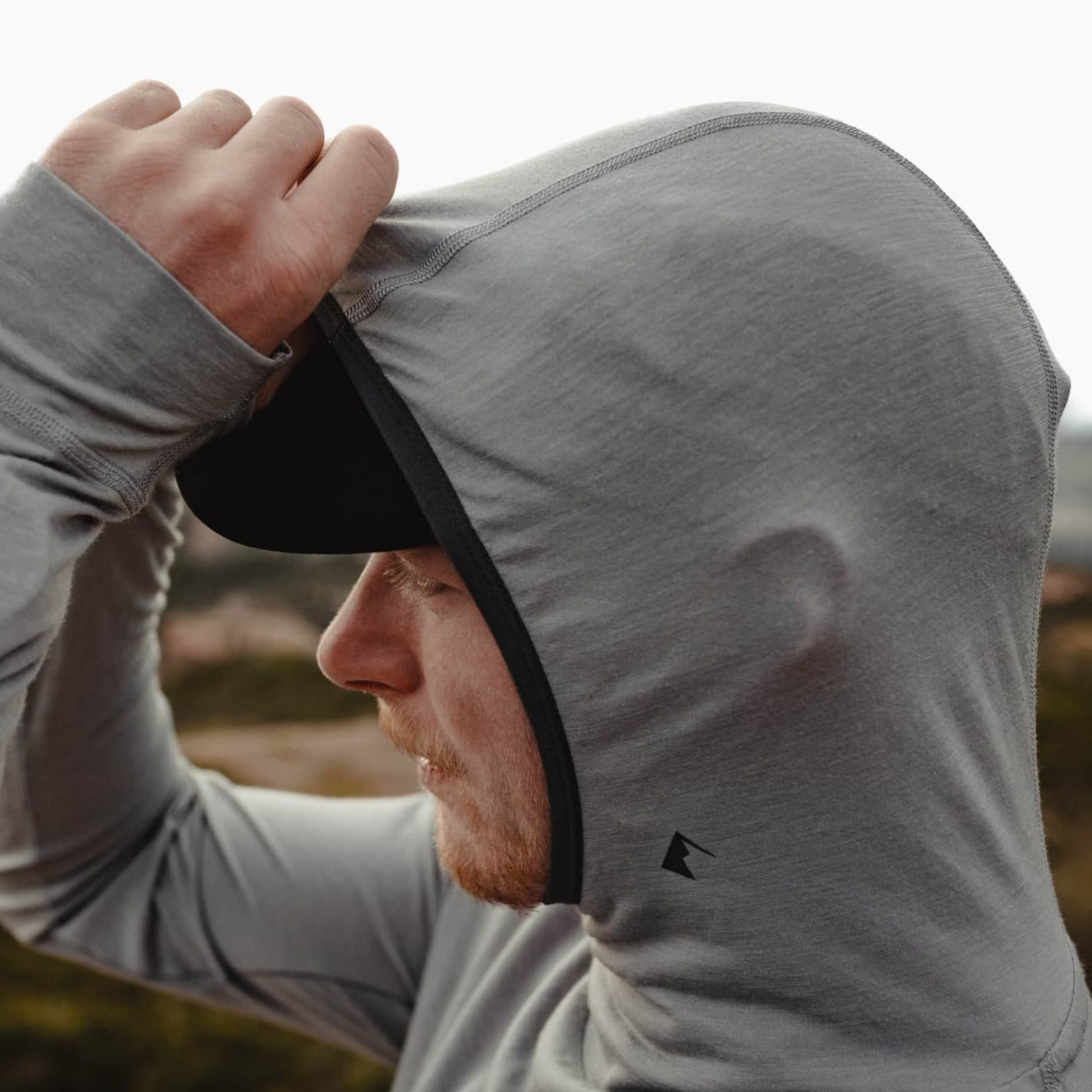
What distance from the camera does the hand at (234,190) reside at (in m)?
0.85

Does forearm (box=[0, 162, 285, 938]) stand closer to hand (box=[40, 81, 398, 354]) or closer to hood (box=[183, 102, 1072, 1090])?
hand (box=[40, 81, 398, 354])

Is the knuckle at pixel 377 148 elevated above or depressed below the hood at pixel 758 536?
above

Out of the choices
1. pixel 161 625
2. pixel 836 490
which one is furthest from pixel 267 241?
pixel 161 625

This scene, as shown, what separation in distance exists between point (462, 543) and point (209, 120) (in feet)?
1.35

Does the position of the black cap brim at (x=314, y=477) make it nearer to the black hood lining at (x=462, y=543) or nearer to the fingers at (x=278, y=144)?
the black hood lining at (x=462, y=543)

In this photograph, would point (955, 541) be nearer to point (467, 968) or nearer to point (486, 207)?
point (486, 207)

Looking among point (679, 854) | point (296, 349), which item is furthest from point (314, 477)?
point (679, 854)

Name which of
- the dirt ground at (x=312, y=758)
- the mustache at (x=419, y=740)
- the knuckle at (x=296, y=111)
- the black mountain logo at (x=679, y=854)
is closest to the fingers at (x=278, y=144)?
the knuckle at (x=296, y=111)

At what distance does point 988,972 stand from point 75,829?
45.1 inches

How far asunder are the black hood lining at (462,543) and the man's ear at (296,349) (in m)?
0.02

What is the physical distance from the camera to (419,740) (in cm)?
115

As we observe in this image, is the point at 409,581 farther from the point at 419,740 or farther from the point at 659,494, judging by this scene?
the point at 659,494

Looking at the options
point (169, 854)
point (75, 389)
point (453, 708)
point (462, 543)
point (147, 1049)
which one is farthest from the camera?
point (147, 1049)

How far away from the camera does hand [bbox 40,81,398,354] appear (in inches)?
33.4
